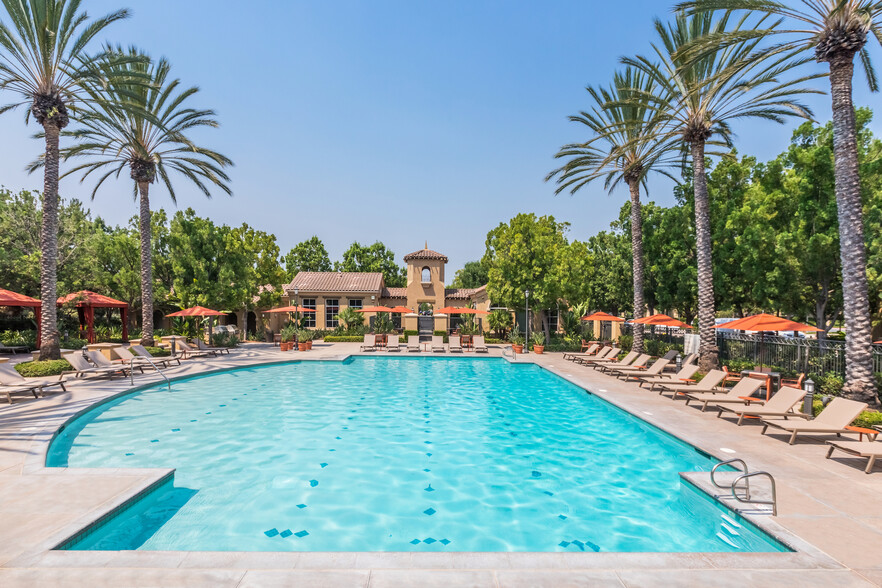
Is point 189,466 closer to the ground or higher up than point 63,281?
closer to the ground

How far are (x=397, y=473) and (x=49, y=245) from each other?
15530mm

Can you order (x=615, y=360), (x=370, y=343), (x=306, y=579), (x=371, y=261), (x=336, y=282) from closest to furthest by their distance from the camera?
(x=306, y=579) → (x=615, y=360) → (x=370, y=343) → (x=336, y=282) → (x=371, y=261)

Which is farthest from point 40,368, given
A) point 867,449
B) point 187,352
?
point 867,449

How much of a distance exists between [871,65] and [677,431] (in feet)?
40.2

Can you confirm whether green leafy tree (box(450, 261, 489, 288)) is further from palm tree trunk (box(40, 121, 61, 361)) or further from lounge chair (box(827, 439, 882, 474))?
lounge chair (box(827, 439, 882, 474))

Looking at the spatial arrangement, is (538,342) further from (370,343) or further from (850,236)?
(850,236)

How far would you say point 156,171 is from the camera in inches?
806

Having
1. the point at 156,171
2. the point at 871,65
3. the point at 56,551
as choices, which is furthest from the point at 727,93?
the point at 156,171

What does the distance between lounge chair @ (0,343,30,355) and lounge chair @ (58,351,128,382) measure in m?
10.0

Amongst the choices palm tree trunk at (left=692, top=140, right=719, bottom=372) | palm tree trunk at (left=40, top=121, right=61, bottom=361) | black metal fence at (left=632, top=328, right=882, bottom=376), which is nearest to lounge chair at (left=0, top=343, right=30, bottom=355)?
palm tree trunk at (left=40, top=121, right=61, bottom=361)

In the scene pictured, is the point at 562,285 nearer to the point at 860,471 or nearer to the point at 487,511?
the point at 860,471

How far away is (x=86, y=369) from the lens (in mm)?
13688

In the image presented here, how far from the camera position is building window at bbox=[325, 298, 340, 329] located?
33.4 m

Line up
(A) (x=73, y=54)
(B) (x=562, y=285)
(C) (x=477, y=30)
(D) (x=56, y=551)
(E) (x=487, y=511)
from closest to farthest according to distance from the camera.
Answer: (D) (x=56, y=551) < (E) (x=487, y=511) < (A) (x=73, y=54) < (C) (x=477, y=30) < (B) (x=562, y=285)
